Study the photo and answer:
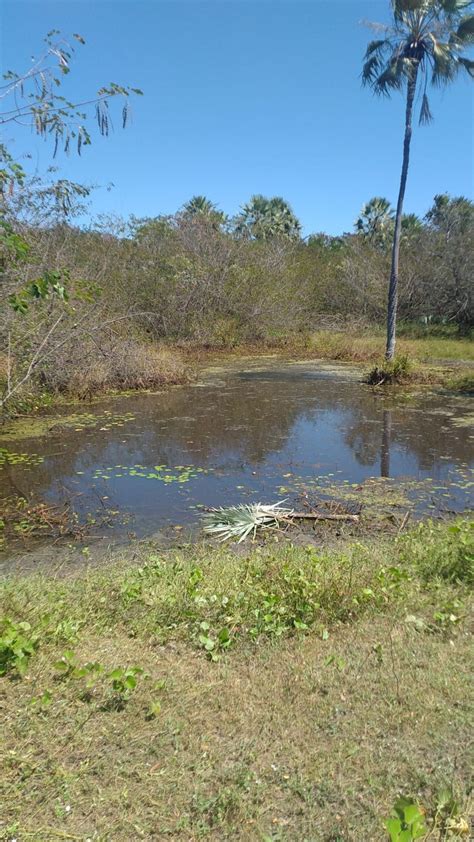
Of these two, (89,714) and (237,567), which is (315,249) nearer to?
(237,567)

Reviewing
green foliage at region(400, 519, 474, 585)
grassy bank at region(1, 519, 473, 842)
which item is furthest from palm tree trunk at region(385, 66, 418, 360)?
grassy bank at region(1, 519, 473, 842)

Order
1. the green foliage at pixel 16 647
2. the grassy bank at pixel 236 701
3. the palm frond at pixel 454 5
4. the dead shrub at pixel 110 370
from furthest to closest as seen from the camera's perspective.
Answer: the palm frond at pixel 454 5 → the dead shrub at pixel 110 370 → the green foliage at pixel 16 647 → the grassy bank at pixel 236 701

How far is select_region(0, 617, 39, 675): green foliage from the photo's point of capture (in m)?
2.64

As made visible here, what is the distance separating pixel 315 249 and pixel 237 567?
27608mm

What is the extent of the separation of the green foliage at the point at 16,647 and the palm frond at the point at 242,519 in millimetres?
2507

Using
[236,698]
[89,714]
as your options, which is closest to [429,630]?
[236,698]

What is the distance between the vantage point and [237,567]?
4.22 m

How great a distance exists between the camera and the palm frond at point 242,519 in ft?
17.5

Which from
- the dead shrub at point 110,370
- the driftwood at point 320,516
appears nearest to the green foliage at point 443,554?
the driftwood at point 320,516

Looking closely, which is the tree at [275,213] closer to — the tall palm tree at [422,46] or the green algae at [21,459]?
the tall palm tree at [422,46]

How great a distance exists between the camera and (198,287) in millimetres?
20562

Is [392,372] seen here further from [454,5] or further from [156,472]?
[156,472]

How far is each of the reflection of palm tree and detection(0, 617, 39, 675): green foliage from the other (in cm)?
539

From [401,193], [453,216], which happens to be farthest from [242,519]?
[453,216]
